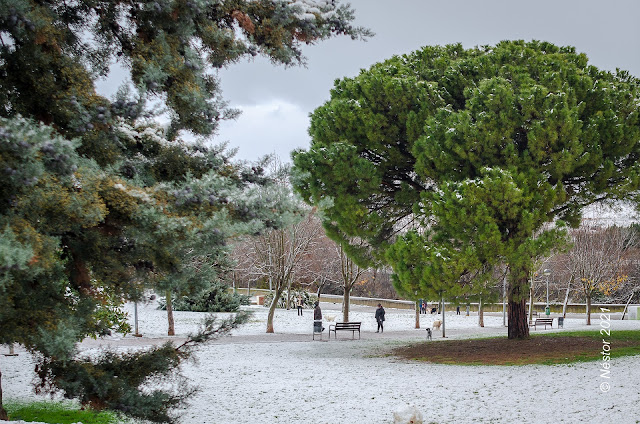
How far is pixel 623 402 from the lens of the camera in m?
9.17

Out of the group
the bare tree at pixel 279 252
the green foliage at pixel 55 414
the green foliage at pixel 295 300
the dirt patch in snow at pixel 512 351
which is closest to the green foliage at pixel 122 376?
the green foliage at pixel 55 414

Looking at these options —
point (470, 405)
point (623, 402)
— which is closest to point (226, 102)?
point (470, 405)

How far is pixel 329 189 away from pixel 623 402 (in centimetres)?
981

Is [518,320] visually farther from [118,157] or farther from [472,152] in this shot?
[118,157]

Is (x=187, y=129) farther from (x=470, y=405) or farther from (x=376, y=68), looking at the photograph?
(x=376, y=68)

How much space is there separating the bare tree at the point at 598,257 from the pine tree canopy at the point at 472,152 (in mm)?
13534

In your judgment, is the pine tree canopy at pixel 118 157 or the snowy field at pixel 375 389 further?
the snowy field at pixel 375 389

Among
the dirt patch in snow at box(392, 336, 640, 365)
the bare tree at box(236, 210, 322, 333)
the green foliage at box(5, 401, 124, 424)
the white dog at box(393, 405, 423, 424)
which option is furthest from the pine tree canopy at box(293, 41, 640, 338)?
the green foliage at box(5, 401, 124, 424)

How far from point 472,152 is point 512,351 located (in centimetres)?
596

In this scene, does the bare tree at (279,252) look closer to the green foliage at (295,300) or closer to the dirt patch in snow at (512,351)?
the dirt patch in snow at (512,351)

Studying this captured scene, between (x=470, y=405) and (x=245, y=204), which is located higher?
(x=245, y=204)

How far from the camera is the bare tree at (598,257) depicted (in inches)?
1159

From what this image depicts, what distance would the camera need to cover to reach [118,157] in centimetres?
529

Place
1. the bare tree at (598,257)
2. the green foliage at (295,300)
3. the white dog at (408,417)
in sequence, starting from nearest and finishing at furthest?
1. the white dog at (408,417)
2. the bare tree at (598,257)
3. the green foliage at (295,300)
